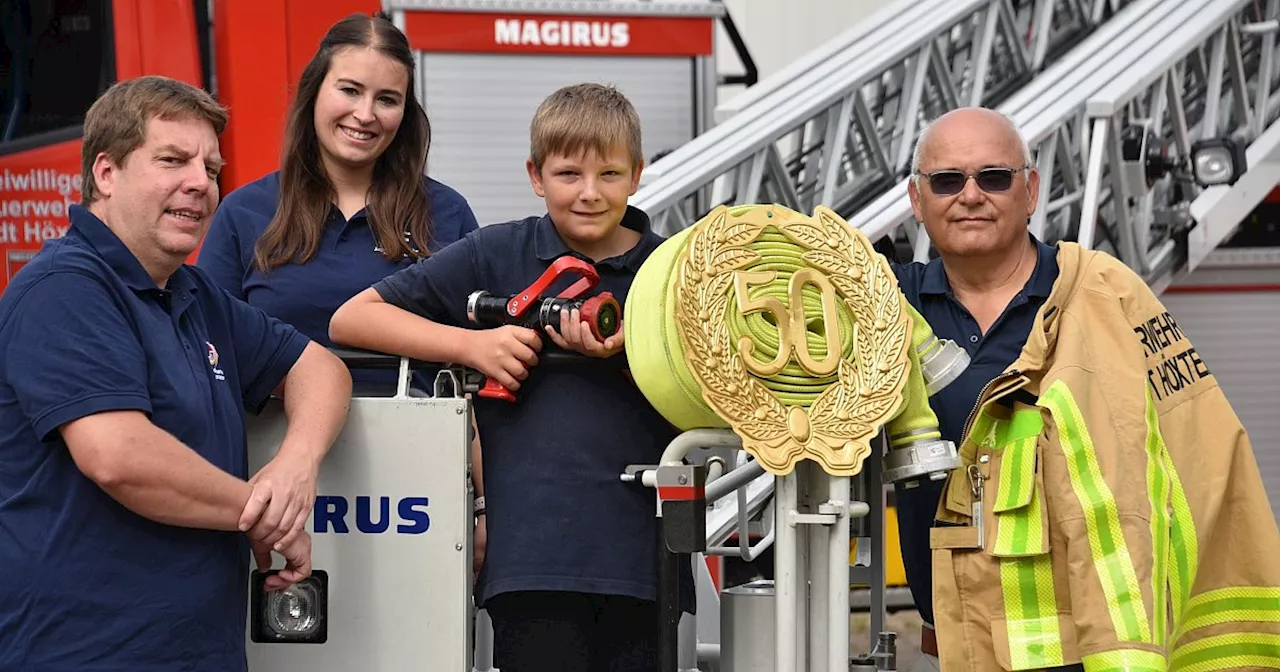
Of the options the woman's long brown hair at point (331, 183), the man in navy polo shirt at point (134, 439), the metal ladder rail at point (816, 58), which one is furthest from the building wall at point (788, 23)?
the man in navy polo shirt at point (134, 439)

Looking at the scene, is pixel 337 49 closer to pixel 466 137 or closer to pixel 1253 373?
pixel 466 137

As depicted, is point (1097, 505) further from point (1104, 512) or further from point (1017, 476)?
point (1017, 476)

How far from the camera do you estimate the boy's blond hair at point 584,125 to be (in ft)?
9.12

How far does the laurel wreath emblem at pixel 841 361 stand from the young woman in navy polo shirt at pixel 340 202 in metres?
0.87

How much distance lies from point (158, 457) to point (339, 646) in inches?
21.0

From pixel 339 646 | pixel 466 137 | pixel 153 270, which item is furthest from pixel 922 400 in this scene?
pixel 466 137

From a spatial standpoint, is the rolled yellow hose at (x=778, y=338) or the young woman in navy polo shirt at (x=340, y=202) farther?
the young woman in navy polo shirt at (x=340, y=202)

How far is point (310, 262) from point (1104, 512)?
158 cm

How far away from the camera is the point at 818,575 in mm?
2604

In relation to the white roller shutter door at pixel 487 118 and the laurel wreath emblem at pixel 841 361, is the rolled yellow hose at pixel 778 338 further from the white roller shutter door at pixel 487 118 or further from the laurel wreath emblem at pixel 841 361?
the white roller shutter door at pixel 487 118

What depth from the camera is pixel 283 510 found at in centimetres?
255

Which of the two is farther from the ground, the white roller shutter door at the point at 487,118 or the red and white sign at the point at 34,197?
the white roller shutter door at the point at 487,118

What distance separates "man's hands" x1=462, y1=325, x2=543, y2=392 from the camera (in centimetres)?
267

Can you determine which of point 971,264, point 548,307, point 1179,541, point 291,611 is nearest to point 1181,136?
point 971,264
